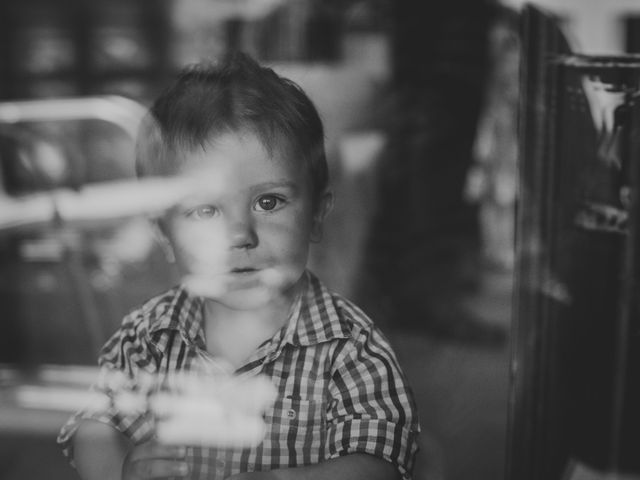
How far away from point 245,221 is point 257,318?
0.08 meters

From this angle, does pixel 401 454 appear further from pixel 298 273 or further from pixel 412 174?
pixel 412 174

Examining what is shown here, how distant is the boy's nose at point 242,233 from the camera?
0.53 m

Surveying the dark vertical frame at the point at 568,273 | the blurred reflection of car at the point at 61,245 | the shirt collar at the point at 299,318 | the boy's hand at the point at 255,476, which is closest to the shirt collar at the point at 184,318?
the shirt collar at the point at 299,318

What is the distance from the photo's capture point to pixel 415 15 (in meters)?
1.85

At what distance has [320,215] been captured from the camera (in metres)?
0.59

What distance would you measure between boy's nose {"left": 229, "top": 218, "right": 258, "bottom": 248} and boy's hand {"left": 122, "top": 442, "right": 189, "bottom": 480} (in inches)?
6.4

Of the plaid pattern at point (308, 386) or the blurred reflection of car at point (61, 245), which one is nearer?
the plaid pattern at point (308, 386)

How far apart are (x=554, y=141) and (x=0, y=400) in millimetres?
748

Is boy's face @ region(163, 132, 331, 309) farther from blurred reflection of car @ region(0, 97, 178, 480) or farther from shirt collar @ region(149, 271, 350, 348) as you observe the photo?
blurred reflection of car @ region(0, 97, 178, 480)

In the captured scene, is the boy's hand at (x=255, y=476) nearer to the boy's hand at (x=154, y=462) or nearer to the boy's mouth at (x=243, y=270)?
the boy's hand at (x=154, y=462)

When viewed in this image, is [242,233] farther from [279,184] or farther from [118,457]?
[118,457]

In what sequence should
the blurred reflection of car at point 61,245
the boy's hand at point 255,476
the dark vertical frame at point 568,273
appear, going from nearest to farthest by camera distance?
1. the boy's hand at point 255,476
2. the dark vertical frame at point 568,273
3. the blurred reflection of car at point 61,245

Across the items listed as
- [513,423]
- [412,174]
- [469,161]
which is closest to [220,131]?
[513,423]

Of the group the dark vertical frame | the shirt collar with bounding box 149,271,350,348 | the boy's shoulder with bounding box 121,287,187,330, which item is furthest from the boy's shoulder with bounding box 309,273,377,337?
the dark vertical frame
